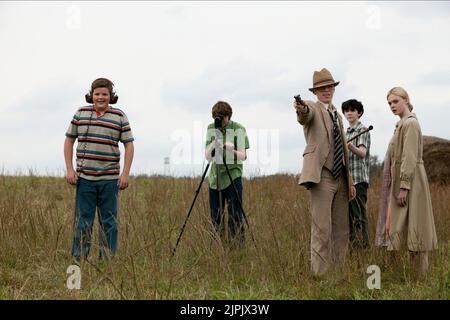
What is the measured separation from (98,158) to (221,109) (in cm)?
137

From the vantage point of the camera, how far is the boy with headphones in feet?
19.0

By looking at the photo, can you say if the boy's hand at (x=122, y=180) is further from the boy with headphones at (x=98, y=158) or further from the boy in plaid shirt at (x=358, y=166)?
the boy in plaid shirt at (x=358, y=166)

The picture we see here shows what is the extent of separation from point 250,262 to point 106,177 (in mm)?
1512

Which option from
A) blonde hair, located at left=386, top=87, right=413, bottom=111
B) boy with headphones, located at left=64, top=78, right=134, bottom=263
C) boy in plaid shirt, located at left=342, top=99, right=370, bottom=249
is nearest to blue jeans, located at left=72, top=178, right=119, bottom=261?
boy with headphones, located at left=64, top=78, right=134, bottom=263

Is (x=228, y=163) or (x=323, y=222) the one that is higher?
(x=228, y=163)

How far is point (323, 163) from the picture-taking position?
5270mm

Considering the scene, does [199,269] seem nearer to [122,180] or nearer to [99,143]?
[122,180]

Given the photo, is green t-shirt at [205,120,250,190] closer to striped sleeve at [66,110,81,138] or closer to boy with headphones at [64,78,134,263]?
boy with headphones at [64,78,134,263]

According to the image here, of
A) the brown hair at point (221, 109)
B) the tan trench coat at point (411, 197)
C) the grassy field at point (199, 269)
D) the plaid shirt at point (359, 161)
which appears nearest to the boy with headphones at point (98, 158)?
the grassy field at point (199, 269)

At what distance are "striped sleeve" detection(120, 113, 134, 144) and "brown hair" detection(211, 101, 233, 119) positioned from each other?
0.93m

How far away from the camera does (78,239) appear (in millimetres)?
5812

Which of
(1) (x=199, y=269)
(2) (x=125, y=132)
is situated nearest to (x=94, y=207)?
(2) (x=125, y=132)

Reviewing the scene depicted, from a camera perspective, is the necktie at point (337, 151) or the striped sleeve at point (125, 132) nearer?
the necktie at point (337, 151)

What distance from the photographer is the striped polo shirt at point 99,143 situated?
5.77 meters
